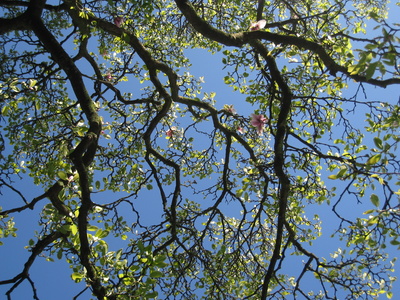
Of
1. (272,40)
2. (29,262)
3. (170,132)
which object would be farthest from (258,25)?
(29,262)

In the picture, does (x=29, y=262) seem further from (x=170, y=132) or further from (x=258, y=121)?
(x=170, y=132)

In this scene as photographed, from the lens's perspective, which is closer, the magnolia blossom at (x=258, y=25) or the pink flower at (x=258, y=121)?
the magnolia blossom at (x=258, y=25)

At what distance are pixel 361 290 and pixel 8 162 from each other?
619 cm

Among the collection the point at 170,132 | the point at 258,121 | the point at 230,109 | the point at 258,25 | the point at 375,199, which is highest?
the point at 170,132

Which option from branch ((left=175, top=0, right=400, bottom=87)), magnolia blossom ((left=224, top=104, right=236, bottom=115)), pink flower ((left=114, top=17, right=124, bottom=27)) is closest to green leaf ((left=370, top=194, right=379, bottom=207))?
branch ((left=175, top=0, right=400, bottom=87))

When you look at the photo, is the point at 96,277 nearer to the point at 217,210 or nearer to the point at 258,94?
the point at 217,210

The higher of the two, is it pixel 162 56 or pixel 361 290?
pixel 162 56

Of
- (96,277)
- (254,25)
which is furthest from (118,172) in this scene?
(254,25)

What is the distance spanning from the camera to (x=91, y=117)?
163 inches

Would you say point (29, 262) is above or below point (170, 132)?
below

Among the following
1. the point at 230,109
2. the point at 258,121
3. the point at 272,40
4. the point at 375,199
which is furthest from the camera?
the point at 230,109

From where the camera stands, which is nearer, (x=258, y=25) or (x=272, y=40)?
(x=272, y=40)

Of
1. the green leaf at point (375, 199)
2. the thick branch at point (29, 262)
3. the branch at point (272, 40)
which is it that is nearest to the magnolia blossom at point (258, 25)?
the branch at point (272, 40)

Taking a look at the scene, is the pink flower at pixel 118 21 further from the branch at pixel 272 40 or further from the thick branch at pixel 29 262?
the thick branch at pixel 29 262
